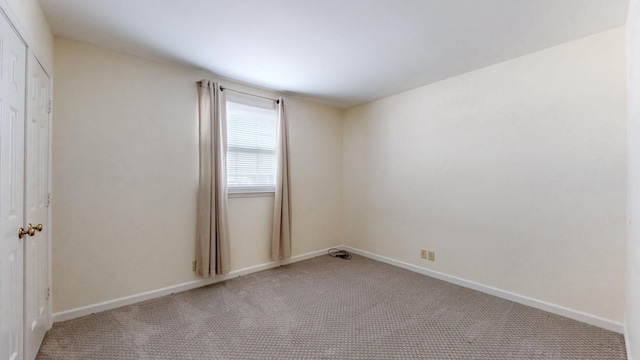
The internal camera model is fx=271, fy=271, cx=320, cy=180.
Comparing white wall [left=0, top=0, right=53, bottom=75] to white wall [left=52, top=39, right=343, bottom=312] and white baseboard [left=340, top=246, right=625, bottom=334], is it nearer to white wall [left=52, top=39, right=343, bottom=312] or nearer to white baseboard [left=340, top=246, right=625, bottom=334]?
white wall [left=52, top=39, right=343, bottom=312]

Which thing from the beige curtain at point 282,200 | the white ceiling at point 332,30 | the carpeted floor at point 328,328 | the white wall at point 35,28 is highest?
the white ceiling at point 332,30

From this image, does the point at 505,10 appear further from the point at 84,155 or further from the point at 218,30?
the point at 84,155

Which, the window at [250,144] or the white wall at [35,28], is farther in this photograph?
the window at [250,144]

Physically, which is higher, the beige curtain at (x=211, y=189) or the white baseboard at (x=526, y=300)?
the beige curtain at (x=211, y=189)

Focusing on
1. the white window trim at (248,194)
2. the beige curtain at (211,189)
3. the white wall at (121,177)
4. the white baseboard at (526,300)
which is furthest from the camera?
the white window trim at (248,194)

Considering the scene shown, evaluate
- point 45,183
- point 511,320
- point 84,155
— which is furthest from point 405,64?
point 45,183

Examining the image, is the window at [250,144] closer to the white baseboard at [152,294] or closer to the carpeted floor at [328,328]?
the white baseboard at [152,294]

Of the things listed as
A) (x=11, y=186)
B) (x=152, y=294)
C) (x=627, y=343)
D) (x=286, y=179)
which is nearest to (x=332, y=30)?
(x=286, y=179)

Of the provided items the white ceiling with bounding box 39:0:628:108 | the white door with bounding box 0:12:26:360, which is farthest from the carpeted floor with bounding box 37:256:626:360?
the white ceiling with bounding box 39:0:628:108

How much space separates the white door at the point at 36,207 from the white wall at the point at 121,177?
0.19 meters

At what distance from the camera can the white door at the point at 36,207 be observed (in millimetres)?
1660

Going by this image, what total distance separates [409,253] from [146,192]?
10.4ft

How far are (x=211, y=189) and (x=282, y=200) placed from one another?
97 centimetres

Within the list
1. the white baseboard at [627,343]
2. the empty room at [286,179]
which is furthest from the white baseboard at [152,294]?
the white baseboard at [627,343]
